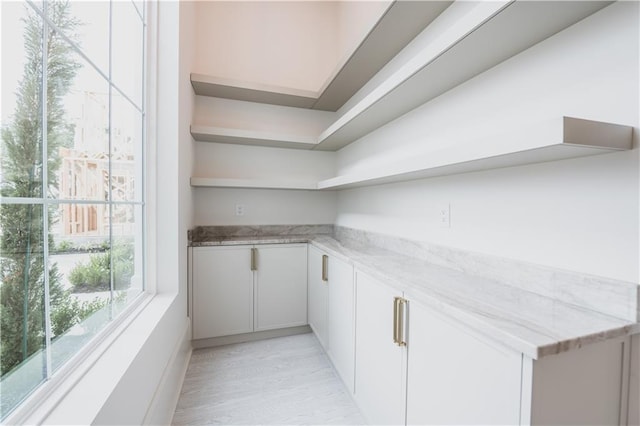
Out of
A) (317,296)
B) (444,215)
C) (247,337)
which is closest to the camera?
(444,215)

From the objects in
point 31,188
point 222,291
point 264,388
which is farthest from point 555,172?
point 222,291

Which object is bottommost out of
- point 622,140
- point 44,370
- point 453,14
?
point 44,370

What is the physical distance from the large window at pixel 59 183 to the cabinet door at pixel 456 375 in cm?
115

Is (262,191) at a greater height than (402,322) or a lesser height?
greater

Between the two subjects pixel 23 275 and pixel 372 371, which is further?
pixel 372 371

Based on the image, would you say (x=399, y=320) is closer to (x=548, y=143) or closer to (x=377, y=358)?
(x=377, y=358)

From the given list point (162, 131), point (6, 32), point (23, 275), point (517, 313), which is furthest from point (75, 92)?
point (517, 313)

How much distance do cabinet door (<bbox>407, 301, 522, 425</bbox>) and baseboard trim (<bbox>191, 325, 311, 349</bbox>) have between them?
1515 mm

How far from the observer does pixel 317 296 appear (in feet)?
7.12

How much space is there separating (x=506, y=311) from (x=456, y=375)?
10.2 inches

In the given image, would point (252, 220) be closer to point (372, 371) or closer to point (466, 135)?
point (372, 371)

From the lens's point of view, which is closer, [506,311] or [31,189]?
[31,189]

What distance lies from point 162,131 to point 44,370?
129cm

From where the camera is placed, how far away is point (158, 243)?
5.21 feet
